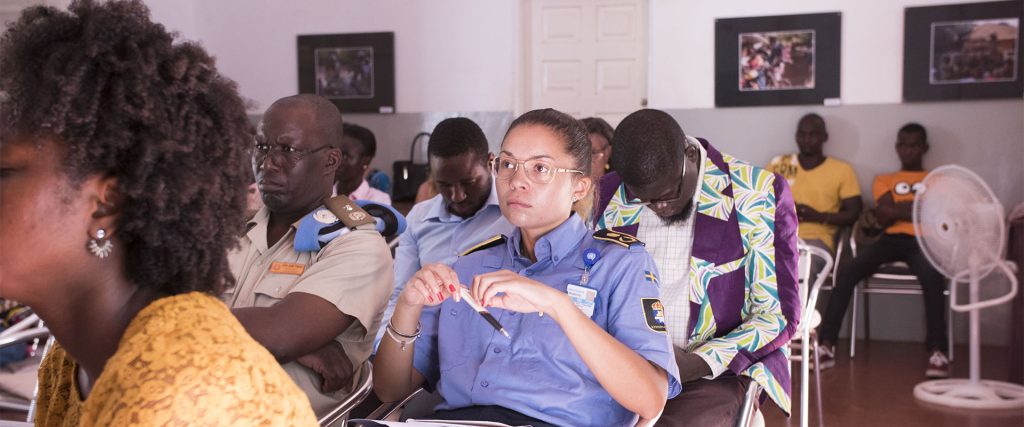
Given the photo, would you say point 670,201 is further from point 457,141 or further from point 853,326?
point 853,326

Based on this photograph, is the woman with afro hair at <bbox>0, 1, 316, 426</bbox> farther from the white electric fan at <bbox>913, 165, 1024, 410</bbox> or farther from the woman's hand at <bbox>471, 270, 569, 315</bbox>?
the white electric fan at <bbox>913, 165, 1024, 410</bbox>

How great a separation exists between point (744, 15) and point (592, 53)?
4.19 ft

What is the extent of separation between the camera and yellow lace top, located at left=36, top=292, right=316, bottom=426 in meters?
0.99

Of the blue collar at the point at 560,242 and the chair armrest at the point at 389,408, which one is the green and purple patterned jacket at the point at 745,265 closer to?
the blue collar at the point at 560,242

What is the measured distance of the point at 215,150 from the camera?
1163mm

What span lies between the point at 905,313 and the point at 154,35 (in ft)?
22.1

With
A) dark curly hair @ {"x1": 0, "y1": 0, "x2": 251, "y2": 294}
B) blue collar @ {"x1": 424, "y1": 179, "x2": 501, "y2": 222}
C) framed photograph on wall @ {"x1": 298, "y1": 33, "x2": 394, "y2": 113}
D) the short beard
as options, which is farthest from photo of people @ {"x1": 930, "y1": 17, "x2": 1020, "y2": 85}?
dark curly hair @ {"x1": 0, "y1": 0, "x2": 251, "y2": 294}

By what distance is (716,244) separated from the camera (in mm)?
2676

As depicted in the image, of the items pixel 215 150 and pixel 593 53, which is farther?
pixel 593 53

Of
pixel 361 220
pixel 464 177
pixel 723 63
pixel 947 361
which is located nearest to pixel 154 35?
pixel 361 220

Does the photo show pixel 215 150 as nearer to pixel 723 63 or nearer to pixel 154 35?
pixel 154 35

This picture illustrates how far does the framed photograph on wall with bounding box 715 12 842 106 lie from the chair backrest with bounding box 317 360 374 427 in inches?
218

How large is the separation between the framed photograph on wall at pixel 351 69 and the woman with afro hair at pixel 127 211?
7.00m

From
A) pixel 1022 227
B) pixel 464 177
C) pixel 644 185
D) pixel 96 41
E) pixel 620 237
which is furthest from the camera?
pixel 1022 227
